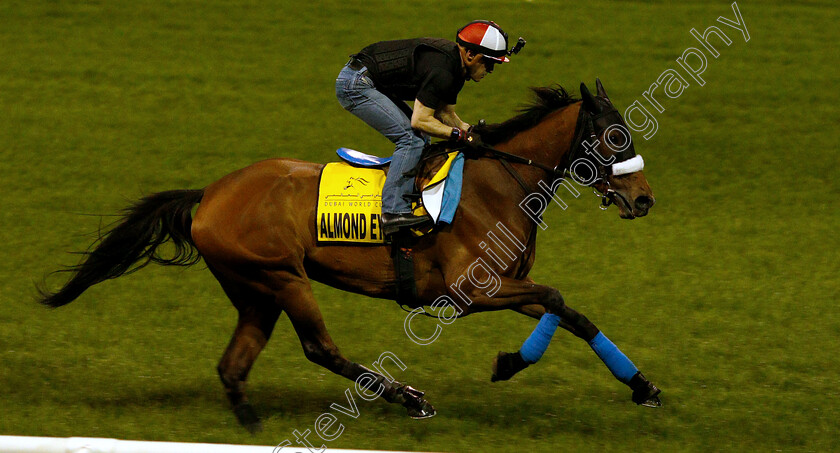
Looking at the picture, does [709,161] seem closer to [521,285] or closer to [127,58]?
[521,285]

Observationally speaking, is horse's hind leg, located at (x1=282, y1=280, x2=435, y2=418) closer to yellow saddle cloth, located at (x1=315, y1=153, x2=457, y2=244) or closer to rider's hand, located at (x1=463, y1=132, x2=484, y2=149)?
yellow saddle cloth, located at (x1=315, y1=153, x2=457, y2=244)

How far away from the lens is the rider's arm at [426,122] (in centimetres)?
558

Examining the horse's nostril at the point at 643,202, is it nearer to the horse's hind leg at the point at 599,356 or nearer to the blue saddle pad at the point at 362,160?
the horse's hind leg at the point at 599,356

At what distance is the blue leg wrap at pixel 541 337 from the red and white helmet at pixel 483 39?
4.86 feet

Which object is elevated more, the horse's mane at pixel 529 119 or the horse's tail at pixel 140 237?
the horse's mane at pixel 529 119

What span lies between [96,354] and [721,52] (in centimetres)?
1036

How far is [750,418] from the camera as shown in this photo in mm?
5930

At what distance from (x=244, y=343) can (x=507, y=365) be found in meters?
1.55

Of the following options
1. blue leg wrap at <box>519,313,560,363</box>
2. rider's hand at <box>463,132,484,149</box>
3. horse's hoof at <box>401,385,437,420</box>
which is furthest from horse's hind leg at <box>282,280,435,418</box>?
rider's hand at <box>463,132,484,149</box>

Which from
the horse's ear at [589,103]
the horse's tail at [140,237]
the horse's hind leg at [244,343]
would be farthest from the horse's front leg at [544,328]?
the horse's tail at [140,237]

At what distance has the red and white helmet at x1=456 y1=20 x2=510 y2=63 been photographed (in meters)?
5.56

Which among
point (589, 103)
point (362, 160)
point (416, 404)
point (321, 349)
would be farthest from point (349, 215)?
point (589, 103)

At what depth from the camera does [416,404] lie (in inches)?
230

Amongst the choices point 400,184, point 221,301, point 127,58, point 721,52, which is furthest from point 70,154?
point 721,52
